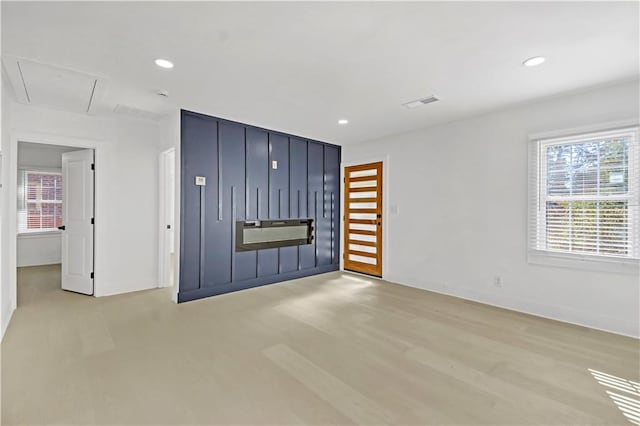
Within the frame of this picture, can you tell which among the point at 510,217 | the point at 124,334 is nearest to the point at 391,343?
the point at 510,217

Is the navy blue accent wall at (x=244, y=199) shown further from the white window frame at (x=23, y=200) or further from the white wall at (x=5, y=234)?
the white window frame at (x=23, y=200)

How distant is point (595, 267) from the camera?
3193mm

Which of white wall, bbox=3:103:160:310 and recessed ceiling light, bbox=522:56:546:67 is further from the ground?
recessed ceiling light, bbox=522:56:546:67

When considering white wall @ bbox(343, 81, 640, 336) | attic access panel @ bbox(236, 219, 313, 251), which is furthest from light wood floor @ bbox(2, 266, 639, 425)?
attic access panel @ bbox(236, 219, 313, 251)

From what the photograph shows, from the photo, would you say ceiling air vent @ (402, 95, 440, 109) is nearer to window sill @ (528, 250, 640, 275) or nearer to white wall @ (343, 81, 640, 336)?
white wall @ (343, 81, 640, 336)

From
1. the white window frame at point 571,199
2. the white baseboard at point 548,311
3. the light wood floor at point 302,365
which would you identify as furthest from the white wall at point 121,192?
the white window frame at point 571,199

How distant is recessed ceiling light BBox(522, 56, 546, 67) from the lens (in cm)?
254

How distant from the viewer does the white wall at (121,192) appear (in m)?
4.14

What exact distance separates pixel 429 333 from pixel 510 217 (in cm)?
192

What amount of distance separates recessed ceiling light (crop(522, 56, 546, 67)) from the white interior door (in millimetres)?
5365

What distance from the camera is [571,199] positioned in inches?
133

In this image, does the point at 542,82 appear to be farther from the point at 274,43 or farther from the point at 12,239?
the point at 12,239

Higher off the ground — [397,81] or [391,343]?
[397,81]

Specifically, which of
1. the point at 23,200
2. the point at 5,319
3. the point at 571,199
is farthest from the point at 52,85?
the point at 571,199
